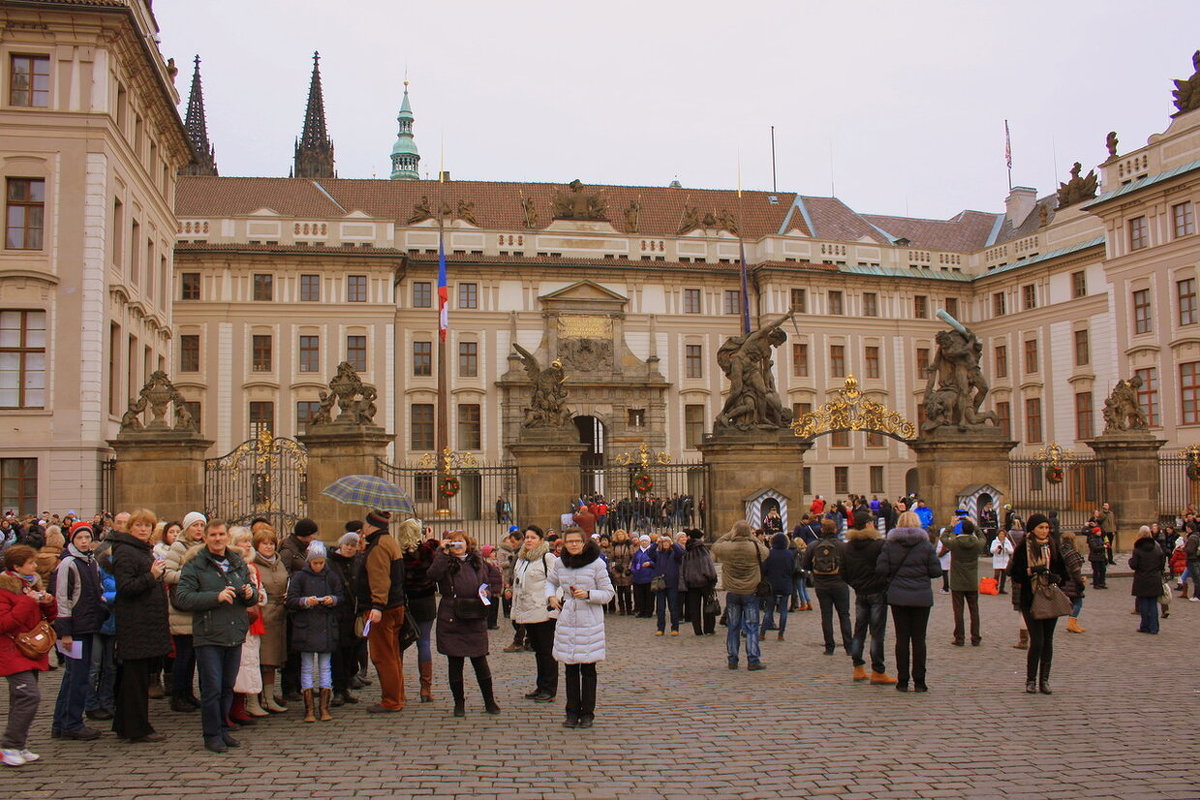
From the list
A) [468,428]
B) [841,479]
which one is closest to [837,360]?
[841,479]

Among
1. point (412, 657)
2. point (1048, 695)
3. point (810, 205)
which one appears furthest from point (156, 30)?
point (810, 205)

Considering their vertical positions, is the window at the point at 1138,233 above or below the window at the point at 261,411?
above

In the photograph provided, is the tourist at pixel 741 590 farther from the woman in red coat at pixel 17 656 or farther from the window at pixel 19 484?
the window at pixel 19 484

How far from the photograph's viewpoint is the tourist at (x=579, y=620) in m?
8.21

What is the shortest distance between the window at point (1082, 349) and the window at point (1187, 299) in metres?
7.17

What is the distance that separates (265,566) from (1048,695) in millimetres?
6907

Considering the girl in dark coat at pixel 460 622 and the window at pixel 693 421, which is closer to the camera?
the girl in dark coat at pixel 460 622

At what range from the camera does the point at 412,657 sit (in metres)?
12.3

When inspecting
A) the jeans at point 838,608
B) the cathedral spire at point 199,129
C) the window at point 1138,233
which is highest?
the cathedral spire at point 199,129

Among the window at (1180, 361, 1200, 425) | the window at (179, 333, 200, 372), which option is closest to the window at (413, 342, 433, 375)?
the window at (179, 333, 200, 372)

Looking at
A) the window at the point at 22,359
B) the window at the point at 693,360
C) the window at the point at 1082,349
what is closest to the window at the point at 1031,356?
the window at the point at 1082,349

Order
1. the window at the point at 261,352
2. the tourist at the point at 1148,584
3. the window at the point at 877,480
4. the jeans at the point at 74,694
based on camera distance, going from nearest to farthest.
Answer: the jeans at the point at 74,694 < the tourist at the point at 1148,584 < the window at the point at 261,352 < the window at the point at 877,480

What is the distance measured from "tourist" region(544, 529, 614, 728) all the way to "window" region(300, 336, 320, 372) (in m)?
37.0

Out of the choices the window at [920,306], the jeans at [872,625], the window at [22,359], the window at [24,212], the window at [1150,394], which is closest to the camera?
the jeans at [872,625]
